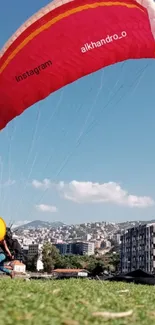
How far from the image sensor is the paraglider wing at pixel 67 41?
1095cm

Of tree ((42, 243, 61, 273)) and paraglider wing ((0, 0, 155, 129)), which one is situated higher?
paraglider wing ((0, 0, 155, 129))

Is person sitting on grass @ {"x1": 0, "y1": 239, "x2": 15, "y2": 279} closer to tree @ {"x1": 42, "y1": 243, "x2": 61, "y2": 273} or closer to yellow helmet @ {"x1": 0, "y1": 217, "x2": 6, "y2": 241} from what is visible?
yellow helmet @ {"x1": 0, "y1": 217, "x2": 6, "y2": 241}

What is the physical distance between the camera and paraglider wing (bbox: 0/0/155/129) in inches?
431

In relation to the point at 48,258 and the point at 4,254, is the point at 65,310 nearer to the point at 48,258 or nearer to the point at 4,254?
the point at 4,254

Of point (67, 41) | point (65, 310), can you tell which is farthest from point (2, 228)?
point (65, 310)

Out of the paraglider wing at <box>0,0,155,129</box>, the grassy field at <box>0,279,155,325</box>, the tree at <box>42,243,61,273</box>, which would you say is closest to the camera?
the grassy field at <box>0,279,155,325</box>

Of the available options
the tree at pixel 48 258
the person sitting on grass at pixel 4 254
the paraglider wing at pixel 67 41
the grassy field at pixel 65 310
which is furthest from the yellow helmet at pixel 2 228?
the tree at pixel 48 258

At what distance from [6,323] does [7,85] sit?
8422 millimetres

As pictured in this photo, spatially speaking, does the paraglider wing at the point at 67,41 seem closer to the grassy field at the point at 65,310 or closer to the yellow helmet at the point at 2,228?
the yellow helmet at the point at 2,228

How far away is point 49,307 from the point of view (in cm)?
454

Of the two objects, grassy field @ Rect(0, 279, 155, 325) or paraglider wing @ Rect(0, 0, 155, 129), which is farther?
paraglider wing @ Rect(0, 0, 155, 129)

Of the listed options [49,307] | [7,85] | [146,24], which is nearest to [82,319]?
[49,307]

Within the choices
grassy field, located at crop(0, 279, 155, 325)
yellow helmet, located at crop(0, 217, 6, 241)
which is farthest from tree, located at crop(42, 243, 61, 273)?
grassy field, located at crop(0, 279, 155, 325)

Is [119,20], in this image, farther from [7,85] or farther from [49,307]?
[49,307]
